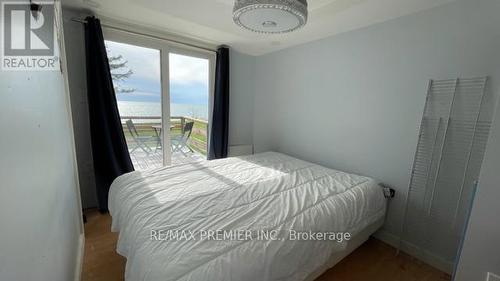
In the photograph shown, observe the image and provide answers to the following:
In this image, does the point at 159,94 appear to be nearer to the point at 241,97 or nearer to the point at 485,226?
A: the point at 241,97

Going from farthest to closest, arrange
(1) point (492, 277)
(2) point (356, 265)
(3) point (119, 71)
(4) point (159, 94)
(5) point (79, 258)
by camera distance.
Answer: (4) point (159, 94), (3) point (119, 71), (2) point (356, 265), (5) point (79, 258), (1) point (492, 277)

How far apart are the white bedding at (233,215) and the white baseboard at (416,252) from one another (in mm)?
369

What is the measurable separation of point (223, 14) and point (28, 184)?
85.2 inches

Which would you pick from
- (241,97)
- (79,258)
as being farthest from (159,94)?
(79,258)

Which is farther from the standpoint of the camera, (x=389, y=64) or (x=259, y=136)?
(x=259, y=136)

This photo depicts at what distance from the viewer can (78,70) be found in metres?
2.37

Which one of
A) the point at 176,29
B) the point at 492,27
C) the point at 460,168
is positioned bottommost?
the point at 460,168

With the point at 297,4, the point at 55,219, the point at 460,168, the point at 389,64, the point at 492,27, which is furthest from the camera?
the point at 389,64

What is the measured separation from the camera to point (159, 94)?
9.73ft

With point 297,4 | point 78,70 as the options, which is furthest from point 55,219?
point 78,70

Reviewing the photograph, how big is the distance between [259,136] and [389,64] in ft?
7.38

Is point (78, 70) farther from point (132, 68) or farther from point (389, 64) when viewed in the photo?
point (389, 64)

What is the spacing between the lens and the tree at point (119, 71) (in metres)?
2.62

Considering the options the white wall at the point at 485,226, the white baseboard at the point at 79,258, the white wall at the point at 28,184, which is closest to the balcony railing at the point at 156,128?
the white baseboard at the point at 79,258
